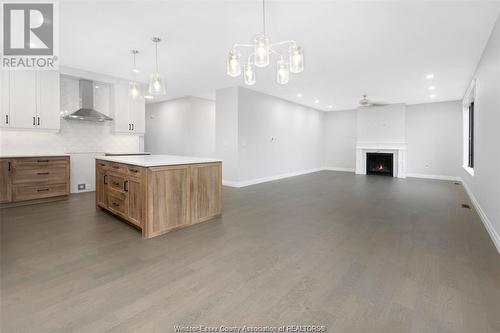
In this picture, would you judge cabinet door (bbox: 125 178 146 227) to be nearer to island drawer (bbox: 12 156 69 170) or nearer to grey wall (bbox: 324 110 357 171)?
island drawer (bbox: 12 156 69 170)

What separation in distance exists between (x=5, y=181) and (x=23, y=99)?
156 centimetres

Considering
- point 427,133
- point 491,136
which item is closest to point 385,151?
point 427,133

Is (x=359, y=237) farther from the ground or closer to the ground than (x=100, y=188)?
closer to the ground

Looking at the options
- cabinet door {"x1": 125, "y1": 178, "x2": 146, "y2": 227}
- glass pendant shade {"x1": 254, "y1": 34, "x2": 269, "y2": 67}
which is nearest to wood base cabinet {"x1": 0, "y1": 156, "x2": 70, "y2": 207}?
cabinet door {"x1": 125, "y1": 178, "x2": 146, "y2": 227}

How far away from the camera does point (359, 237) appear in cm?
306

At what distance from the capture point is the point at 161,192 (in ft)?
10.1

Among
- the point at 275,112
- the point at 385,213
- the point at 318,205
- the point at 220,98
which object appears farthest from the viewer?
the point at 275,112

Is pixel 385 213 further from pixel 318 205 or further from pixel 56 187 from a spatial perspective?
pixel 56 187

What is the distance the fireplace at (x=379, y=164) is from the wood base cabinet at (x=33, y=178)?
379 inches

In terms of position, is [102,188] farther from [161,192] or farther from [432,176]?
[432,176]

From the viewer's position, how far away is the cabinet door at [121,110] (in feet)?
19.8

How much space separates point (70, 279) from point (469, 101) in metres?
8.83

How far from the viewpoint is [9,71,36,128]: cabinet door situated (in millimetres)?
4609

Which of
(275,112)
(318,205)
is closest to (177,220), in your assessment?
(318,205)
